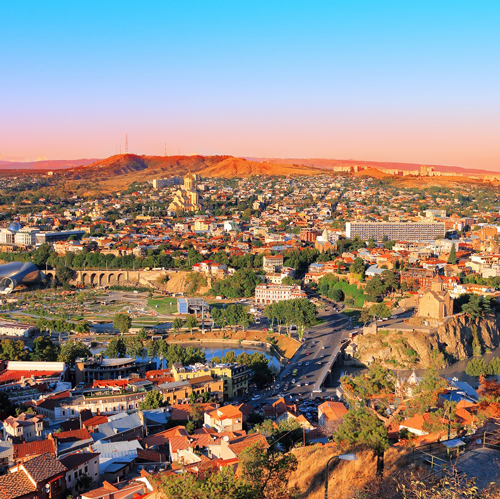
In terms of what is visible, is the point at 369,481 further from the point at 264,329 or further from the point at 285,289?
the point at 285,289

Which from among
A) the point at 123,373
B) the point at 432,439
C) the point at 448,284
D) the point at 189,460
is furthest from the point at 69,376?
the point at 448,284

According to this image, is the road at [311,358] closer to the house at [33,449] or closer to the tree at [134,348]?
the tree at [134,348]

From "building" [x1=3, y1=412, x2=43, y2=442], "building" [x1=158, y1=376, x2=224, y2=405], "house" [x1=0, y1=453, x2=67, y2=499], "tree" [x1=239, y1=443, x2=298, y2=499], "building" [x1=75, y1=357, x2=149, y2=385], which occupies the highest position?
"tree" [x1=239, y1=443, x2=298, y2=499]

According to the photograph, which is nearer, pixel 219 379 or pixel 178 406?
pixel 178 406

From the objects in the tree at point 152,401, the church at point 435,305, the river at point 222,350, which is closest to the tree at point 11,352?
the river at point 222,350

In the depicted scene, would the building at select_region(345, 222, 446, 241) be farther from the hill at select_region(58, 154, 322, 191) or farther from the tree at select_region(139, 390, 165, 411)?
the hill at select_region(58, 154, 322, 191)

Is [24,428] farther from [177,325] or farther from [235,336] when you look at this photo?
[235,336]

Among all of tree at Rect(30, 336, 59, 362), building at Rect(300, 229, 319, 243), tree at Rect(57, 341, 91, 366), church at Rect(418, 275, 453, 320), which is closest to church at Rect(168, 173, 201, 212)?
building at Rect(300, 229, 319, 243)
